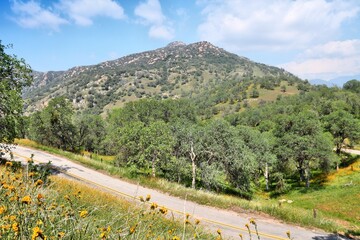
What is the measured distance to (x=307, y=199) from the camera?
137 ft

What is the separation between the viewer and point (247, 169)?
35875 millimetres

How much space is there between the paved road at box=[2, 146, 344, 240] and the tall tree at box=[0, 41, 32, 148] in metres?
7.01

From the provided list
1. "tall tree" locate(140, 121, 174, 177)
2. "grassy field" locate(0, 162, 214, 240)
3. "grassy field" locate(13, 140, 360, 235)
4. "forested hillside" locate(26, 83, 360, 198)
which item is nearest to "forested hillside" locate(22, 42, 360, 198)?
"forested hillside" locate(26, 83, 360, 198)

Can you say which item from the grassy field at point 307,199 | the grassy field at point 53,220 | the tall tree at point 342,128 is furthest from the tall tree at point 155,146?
the tall tree at point 342,128

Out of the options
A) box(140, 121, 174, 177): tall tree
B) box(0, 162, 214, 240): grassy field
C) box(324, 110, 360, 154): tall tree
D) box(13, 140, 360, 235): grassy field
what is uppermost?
box(324, 110, 360, 154): tall tree

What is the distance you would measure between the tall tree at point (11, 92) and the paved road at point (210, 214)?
276 inches

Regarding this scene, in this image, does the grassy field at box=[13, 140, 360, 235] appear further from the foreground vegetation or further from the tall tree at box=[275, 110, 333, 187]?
the tall tree at box=[275, 110, 333, 187]

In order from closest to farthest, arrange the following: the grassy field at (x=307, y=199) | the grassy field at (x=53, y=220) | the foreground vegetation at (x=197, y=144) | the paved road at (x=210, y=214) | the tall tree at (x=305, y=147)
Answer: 1. the grassy field at (x=53, y=220)
2. the paved road at (x=210, y=214)
3. the grassy field at (x=307, y=199)
4. the foreground vegetation at (x=197, y=144)
5. the tall tree at (x=305, y=147)

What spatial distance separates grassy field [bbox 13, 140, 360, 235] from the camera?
17.4 metres

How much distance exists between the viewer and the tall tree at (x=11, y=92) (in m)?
17.7

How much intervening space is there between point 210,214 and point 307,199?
3039 centimetres

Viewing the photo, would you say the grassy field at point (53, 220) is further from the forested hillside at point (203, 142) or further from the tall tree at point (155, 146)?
the tall tree at point (155, 146)

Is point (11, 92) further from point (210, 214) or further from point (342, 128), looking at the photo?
point (342, 128)

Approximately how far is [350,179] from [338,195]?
27.0 ft
